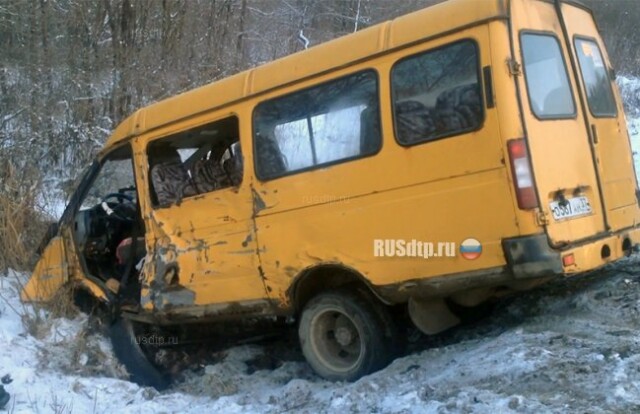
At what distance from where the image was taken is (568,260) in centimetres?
412

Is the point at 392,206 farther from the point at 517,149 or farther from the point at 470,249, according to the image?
the point at 517,149

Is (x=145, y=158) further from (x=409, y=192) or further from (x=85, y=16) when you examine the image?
(x=85, y=16)

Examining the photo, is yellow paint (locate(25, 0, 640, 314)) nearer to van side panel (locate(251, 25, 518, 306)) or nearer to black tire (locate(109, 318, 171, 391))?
van side panel (locate(251, 25, 518, 306))

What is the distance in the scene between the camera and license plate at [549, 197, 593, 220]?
164 inches

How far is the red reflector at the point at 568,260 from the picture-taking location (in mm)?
4098

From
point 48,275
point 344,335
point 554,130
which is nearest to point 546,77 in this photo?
point 554,130

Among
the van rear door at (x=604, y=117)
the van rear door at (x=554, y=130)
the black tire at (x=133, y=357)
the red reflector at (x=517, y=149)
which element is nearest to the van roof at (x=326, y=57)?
the van rear door at (x=554, y=130)

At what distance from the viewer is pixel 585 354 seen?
4031mm

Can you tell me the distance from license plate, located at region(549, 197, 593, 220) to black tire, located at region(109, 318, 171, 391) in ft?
11.8

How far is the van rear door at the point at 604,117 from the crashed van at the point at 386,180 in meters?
0.02

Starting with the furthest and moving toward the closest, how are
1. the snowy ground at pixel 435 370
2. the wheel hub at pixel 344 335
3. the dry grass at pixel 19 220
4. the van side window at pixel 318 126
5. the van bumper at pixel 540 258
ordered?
the dry grass at pixel 19 220 → the wheel hub at pixel 344 335 → the van side window at pixel 318 126 → the van bumper at pixel 540 258 → the snowy ground at pixel 435 370

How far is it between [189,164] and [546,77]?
314 centimetres

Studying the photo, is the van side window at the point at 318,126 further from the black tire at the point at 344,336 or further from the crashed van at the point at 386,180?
the black tire at the point at 344,336

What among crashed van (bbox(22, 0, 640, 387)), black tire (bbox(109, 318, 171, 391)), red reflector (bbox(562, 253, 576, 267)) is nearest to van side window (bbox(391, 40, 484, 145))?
crashed van (bbox(22, 0, 640, 387))
